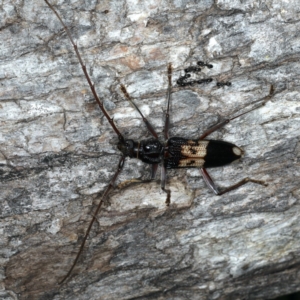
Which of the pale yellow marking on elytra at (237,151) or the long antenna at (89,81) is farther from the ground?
the long antenna at (89,81)

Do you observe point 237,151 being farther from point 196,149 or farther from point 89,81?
point 89,81

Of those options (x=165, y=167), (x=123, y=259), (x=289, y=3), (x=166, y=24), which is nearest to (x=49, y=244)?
(x=123, y=259)

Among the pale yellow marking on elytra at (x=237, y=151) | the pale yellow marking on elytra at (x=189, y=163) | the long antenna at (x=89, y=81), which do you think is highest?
the long antenna at (x=89, y=81)

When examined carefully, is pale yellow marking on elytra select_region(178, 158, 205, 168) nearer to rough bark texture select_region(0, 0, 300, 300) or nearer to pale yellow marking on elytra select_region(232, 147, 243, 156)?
rough bark texture select_region(0, 0, 300, 300)

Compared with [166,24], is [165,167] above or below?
below

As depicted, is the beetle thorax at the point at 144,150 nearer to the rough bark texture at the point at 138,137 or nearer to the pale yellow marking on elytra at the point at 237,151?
the rough bark texture at the point at 138,137

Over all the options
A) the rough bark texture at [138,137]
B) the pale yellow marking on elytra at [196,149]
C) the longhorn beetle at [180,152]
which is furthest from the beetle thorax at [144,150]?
the pale yellow marking on elytra at [196,149]

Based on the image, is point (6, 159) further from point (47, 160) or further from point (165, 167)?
point (165, 167)

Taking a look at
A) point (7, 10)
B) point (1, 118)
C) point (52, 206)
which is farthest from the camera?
point (52, 206)
